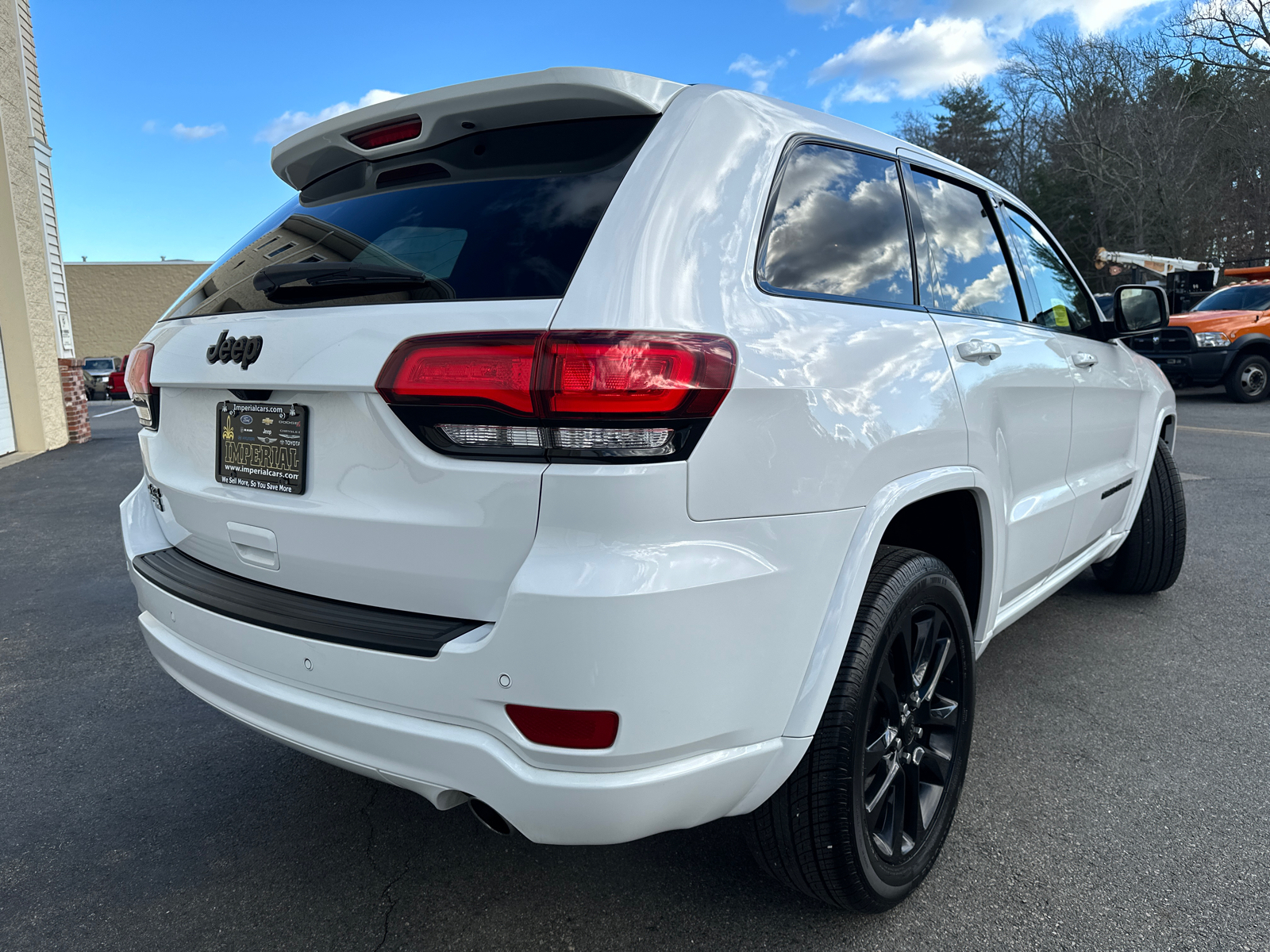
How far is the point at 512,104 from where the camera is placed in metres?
1.74

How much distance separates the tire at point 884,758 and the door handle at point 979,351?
55cm

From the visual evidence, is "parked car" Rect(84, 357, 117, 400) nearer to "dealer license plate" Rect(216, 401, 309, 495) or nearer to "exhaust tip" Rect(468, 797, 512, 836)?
"dealer license plate" Rect(216, 401, 309, 495)

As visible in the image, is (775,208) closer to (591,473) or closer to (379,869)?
(591,473)

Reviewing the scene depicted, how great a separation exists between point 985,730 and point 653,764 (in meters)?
1.82

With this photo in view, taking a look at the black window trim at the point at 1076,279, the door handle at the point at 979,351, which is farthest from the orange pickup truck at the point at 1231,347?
the door handle at the point at 979,351

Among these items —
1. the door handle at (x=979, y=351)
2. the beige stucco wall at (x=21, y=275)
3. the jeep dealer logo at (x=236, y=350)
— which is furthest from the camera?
the beige stucco wall at (x=21, y=275)

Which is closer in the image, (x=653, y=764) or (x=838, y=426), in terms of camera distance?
(x=653, y=764)

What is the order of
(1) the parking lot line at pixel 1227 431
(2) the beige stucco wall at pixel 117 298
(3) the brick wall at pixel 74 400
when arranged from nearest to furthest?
1. (1) the parking lot line at pixel 1227 431
2. (3) the brick wall at pixel 74 400
3. (2) the beige stucco wall at pixel 117 298

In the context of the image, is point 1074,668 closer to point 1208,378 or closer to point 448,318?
point 448,318

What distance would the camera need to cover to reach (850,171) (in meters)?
2.14

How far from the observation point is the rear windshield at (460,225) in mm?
1627

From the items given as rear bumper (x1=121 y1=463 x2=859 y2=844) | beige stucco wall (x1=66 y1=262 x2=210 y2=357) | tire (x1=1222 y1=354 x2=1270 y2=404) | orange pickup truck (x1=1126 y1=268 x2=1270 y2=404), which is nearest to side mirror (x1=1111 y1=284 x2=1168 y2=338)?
rear bumper (x1=121 y1=463 x2=859 y2=844)

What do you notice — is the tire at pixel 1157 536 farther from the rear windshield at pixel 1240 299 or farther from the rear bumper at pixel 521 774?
the rear windshield at pixel 1240 299

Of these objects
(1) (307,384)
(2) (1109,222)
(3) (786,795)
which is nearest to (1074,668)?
(3) (786,795)
